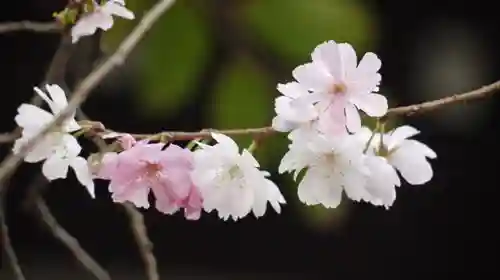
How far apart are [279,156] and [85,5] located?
34 centimetres

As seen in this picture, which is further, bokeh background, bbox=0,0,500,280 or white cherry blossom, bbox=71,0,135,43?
bokeh background, bbox=0,0,500,280

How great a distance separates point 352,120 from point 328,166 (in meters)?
0.04

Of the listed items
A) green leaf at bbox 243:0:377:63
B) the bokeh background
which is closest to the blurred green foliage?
green leaf at bbox 243:0:377:63

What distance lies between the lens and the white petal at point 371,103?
534mm

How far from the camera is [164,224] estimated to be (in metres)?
1.80

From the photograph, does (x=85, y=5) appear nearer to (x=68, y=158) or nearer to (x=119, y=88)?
(x=68, y=158)

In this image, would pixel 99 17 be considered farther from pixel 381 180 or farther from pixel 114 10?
pixel 381 180

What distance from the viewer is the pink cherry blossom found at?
1.84 feet

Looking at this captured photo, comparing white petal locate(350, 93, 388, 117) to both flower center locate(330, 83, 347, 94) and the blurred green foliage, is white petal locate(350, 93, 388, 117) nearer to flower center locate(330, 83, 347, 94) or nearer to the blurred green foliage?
flower center locate(330, 83, 347, 94)

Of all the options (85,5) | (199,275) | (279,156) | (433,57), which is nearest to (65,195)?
(199,275)

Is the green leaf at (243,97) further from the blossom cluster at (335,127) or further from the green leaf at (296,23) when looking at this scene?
the blossom cluster at (335,127)

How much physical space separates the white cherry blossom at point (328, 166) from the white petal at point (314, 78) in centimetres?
3

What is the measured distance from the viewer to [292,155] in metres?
0.55

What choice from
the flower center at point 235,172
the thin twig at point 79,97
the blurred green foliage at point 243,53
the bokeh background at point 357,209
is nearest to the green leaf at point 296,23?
the blurred green foliage at point 243,53
